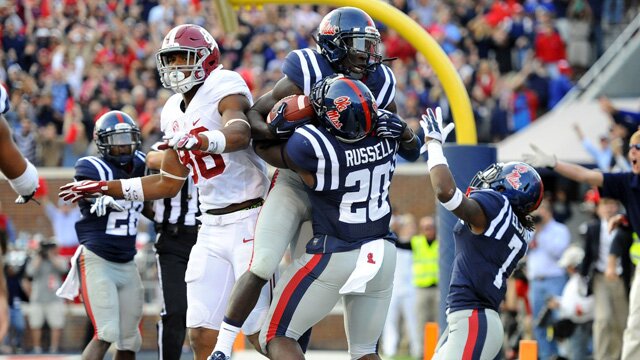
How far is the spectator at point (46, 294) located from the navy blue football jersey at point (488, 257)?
9.26 meters

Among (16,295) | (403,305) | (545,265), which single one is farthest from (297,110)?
(16,295)

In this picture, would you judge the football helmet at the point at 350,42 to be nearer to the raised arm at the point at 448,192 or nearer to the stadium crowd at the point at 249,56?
the raised arm at the point at 448,192

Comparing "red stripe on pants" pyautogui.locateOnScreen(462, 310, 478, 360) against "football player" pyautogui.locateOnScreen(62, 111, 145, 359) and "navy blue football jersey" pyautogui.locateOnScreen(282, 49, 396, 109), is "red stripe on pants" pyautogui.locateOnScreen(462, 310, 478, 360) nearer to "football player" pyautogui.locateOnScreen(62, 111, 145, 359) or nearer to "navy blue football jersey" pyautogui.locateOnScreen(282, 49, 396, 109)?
"navy blue football jersey" pyautogui.locateOnScreen(282, 49, 396, 109)

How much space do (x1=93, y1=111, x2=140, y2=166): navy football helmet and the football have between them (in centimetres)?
203

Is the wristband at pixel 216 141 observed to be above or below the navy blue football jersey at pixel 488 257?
above

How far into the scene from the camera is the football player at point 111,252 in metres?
7.76

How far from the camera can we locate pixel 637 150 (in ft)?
26.4

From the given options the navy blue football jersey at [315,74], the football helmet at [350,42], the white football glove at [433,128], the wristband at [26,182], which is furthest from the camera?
the navy blue football jersey at [315,74]

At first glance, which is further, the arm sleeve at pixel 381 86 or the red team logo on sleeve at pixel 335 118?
the arm sleeve at pixel 381 86

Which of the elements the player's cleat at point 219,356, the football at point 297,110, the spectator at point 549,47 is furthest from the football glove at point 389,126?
the spectator at point 549,47

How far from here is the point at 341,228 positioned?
20.2 ft

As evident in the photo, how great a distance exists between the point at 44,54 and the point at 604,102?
892 cm

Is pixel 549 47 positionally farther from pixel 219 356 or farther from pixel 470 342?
pixel 219 356

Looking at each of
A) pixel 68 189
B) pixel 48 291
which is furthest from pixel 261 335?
pixel 48 291
